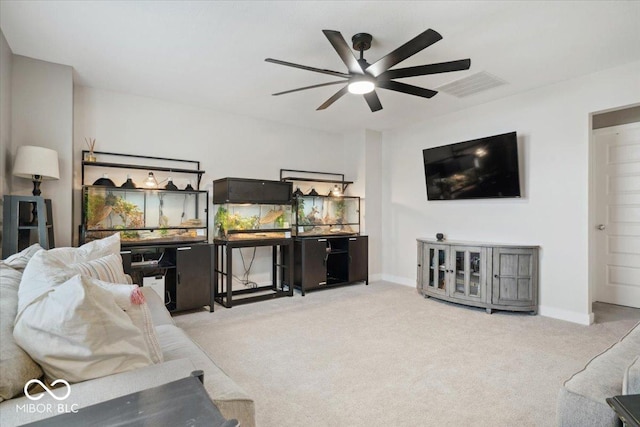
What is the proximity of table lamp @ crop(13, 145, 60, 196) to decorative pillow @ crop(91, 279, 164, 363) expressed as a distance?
236 centimetres

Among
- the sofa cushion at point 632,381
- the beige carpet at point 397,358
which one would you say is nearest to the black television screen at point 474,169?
the beige carpet at point 397,358

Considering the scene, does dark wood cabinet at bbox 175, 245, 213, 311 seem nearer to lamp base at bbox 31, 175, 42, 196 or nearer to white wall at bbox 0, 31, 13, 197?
lamp base at bbox 31, 175, 42, 196

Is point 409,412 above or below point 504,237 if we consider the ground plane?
below

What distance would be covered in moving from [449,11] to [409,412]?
2657 mm

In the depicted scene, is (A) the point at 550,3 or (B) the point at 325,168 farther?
(B) the point at 325,168

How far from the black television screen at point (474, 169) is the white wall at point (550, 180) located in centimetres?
16

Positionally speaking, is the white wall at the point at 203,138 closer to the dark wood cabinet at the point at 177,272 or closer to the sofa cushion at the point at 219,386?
the dark wood cabinet at the point at 177,272

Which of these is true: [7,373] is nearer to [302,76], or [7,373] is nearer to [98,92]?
[302,76]

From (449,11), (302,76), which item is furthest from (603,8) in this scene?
(302,76)

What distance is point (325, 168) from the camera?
564 centimetres

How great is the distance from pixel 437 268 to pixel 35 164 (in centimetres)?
439

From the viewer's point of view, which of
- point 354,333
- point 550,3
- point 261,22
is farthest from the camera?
point 354,333

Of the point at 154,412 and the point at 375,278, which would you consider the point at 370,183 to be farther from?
the point at 154,412

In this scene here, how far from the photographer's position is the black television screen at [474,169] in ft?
12.8
